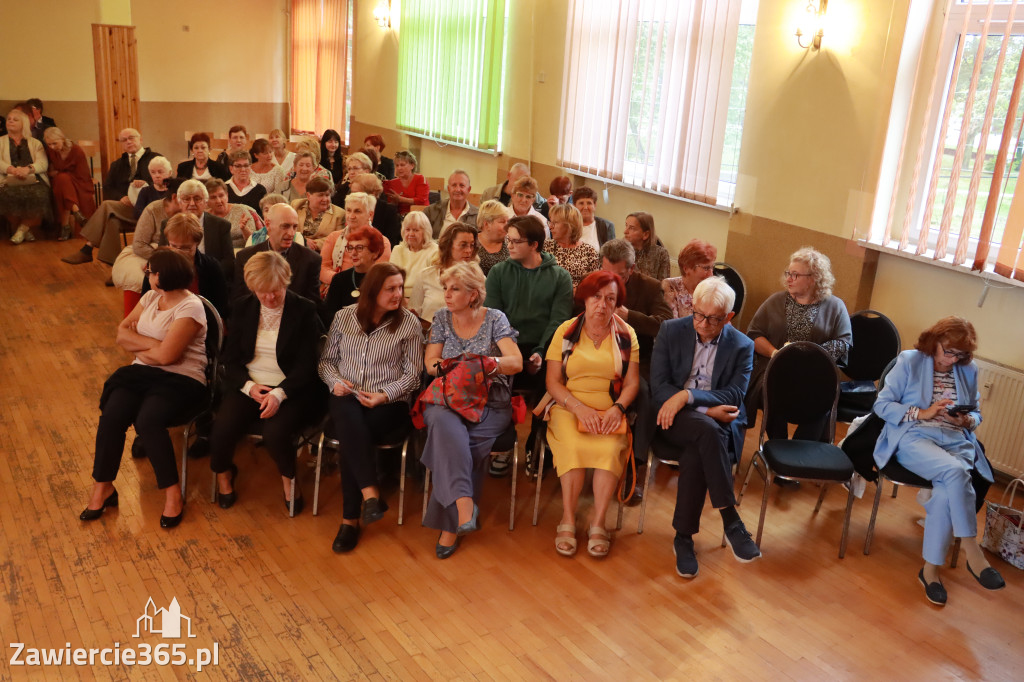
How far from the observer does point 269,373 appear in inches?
165

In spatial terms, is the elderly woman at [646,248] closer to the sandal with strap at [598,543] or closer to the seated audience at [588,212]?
the seated audience at [588,212]

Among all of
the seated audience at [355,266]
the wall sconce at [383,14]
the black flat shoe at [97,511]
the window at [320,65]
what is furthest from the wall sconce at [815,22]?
the window at [320,65]

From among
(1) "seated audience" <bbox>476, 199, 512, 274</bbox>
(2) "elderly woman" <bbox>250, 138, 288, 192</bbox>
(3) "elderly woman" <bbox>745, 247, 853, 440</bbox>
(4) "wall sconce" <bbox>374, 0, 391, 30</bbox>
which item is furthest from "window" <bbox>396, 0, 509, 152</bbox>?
(3) "elderly woman" <bbox>745, 247, 853, 440</bbox>

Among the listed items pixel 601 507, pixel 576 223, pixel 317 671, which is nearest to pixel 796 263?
pixel 576 223

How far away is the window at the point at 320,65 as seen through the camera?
42.7 feet

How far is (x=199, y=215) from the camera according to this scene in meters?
5.60

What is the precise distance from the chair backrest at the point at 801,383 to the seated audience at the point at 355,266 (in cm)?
216

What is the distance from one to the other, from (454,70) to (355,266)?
19.8 feet

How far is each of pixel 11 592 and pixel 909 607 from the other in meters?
3.74

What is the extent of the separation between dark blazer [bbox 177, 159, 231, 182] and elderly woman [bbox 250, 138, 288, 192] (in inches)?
16.4

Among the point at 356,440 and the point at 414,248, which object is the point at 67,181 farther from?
the point at 356,440

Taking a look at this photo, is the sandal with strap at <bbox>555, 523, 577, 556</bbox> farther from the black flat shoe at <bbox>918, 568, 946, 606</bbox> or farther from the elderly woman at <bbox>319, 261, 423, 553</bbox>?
the black flat shoe at <bbox>918, 568, 946, 606</bbox>

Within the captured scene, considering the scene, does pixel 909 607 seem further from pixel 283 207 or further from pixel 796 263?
pixel 283 207

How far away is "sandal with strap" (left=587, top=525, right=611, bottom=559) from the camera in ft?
13.0
